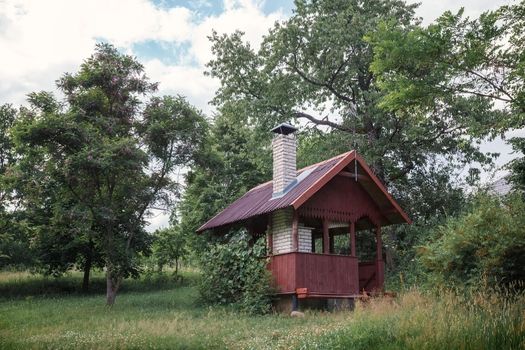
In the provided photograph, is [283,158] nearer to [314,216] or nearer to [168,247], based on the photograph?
[314,216]

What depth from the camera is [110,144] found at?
17547mm

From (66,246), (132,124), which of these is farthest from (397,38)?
(66,246)

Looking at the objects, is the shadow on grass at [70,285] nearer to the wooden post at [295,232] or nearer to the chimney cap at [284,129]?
the wooden post at [295,232]

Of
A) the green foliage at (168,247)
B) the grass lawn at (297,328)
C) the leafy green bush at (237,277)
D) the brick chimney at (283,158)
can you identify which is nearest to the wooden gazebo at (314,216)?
the brick chimney at (283,158)

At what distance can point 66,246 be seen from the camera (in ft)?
80.9

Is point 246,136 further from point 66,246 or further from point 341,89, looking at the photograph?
point 66,246

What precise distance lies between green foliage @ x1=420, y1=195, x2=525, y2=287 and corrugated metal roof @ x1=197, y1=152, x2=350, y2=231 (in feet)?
16.3

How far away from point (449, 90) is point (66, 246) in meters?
19.2

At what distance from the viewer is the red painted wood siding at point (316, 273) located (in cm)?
1639

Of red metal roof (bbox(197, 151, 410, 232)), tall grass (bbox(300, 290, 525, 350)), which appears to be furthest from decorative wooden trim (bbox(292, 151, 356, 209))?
tall grass (bbox(300, 290, 525, 350))

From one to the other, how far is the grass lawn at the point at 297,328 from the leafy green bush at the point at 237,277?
95cm

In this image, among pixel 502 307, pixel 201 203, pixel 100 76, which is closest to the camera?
pixel 502 307

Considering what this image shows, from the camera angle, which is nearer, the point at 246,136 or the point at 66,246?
the point at 66,246

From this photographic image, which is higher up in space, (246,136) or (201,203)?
(246,136)
